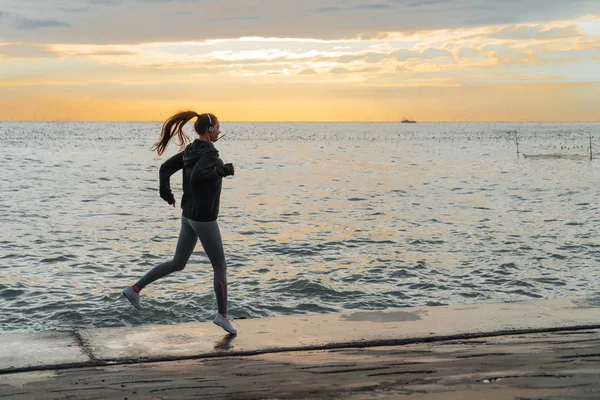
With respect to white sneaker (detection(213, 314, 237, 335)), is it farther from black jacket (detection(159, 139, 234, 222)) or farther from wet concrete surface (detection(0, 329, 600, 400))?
black jacket (detection(159, 139, 234, 222))

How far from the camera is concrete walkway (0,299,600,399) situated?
5027 mm

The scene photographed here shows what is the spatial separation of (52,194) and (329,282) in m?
A: 20.5

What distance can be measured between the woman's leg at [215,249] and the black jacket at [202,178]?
0.07m

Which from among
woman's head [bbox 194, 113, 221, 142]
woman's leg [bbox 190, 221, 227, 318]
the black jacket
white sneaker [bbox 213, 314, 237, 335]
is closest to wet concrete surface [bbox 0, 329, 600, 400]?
white sneaker [bbox 213, 314, 237, 335]

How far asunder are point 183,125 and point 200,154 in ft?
A: 1.18

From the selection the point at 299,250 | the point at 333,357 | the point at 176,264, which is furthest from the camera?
the point at 299,250

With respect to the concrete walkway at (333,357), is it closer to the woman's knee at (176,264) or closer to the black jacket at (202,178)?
the woman's knee at (176,264)

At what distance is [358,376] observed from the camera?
17.5 ft

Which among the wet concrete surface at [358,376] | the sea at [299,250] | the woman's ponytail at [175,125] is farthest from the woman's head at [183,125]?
the sea at [299,250]

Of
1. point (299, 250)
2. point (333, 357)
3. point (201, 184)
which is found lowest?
point (299, 250)

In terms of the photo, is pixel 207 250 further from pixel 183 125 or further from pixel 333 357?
pixel 333 357

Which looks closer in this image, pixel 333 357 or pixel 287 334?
pixel 333 357

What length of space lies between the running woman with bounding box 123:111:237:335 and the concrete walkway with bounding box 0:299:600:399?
0.69 meters

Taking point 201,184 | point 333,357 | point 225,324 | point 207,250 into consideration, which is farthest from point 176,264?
point 333,357
